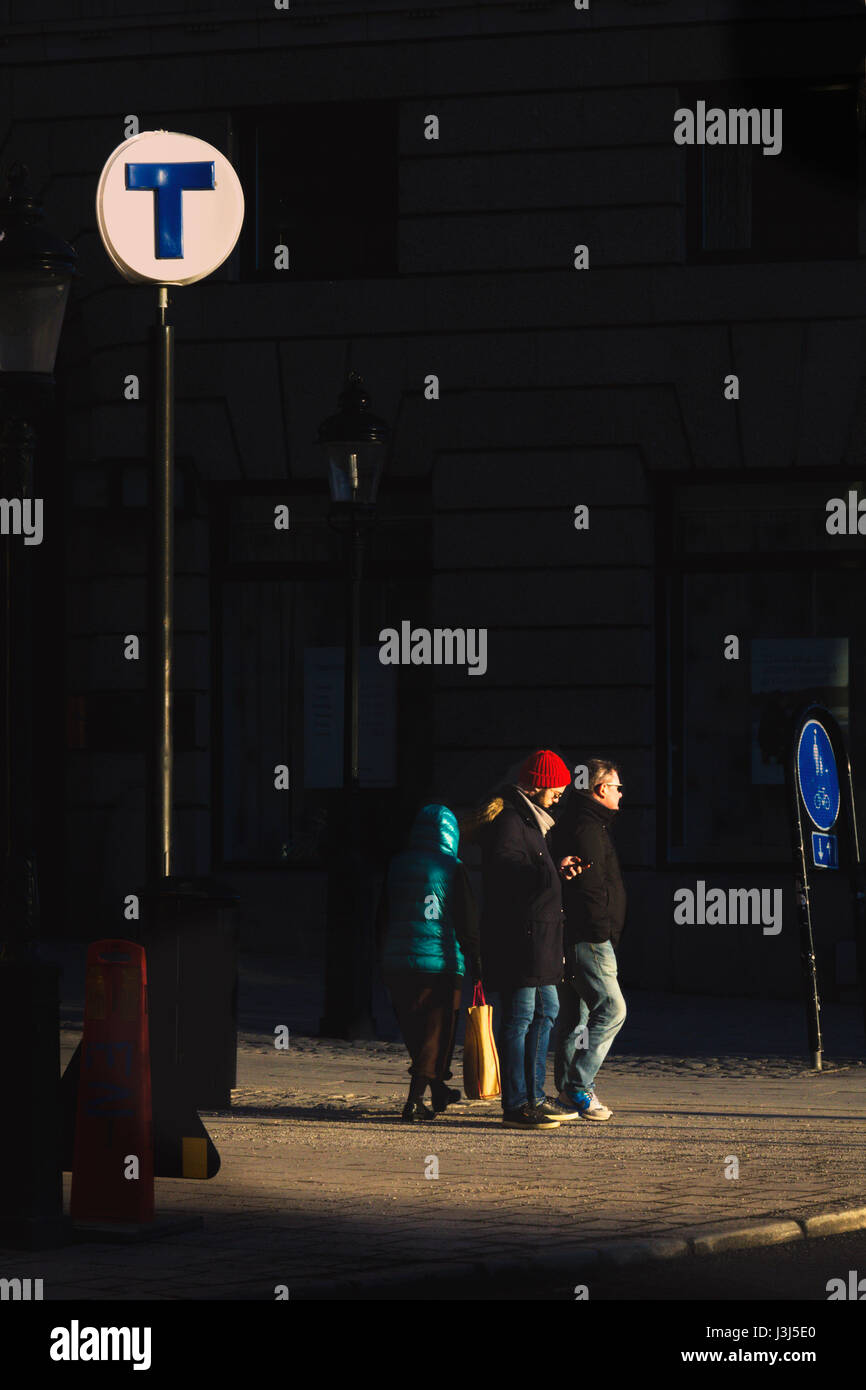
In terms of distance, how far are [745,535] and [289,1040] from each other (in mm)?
6047

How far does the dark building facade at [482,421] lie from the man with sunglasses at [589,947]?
618cm

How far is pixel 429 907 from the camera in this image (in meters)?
12.4

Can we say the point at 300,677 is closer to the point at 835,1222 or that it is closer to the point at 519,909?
the point at 519,909

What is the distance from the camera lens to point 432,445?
19578 mm

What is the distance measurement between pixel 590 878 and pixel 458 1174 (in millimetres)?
2524

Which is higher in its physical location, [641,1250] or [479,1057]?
[479,1057]

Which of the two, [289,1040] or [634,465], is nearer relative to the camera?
[289,1040]

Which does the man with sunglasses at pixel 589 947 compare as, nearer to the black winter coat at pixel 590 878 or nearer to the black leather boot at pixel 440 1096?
the black winter coat at pixel 590 878

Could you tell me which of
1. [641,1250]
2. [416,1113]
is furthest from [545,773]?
[641,1250]

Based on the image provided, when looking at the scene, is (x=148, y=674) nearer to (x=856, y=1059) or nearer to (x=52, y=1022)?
(x=52, y=1022)

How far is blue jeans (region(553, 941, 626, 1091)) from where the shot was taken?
12508 millimetres

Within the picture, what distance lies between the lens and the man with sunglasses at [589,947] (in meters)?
12.5
